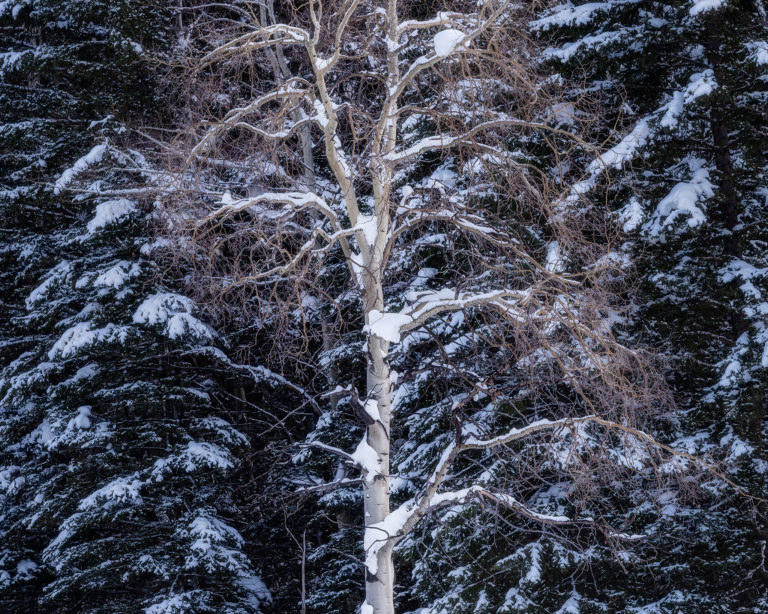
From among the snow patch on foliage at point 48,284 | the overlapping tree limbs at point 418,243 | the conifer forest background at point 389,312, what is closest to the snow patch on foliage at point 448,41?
the overlapping tree limbs at point 418,243

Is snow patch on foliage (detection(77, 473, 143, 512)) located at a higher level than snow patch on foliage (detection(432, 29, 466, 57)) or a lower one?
lower

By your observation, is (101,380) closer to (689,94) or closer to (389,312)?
(389,312)

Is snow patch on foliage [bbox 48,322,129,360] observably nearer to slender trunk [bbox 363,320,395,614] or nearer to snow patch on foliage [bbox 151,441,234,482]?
snow patch on foliage [bbox 151,441,234,482]

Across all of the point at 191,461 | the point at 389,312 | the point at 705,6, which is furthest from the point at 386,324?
the point at 191,461

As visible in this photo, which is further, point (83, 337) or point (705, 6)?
point (83, 337)

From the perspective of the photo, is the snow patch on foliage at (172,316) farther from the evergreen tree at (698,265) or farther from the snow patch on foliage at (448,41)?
the snow patch on foliage at (448,41)

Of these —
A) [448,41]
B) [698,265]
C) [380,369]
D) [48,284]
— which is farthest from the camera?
[48,284]

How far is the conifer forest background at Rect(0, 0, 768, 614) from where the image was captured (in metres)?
7.72

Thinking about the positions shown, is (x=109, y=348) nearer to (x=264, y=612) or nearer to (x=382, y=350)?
(x=264, y=612)

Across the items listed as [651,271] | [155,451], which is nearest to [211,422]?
[155,451]

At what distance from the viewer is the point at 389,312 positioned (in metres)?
9.30

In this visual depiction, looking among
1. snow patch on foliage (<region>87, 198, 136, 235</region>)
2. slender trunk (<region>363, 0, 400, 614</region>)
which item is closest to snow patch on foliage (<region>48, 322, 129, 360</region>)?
snow patch on foliage (<region>87, 198, 136, 235</region>)

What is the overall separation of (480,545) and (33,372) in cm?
777

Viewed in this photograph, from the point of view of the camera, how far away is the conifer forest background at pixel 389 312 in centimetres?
772
